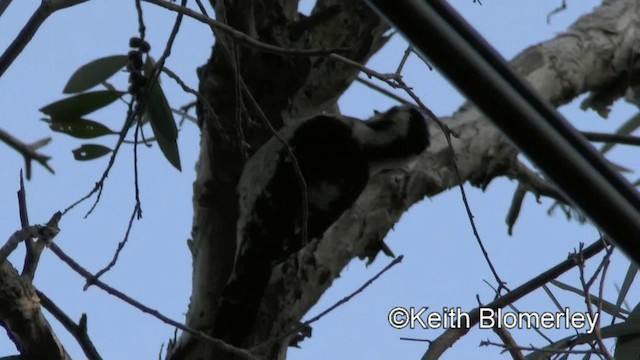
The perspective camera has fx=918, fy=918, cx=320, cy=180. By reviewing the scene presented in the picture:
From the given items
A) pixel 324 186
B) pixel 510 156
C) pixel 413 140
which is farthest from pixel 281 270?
pixel 510 156

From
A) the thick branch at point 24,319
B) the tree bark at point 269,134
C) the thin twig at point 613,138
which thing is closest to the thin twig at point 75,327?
the thick branch at point 24,319

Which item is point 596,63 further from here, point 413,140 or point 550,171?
point 550,171

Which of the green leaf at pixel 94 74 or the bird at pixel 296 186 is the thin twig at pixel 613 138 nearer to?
the bird at pixel 296 186

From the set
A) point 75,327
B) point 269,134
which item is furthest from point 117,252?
point 269,134

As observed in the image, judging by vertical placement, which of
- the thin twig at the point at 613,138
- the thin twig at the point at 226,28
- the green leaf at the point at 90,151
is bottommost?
the thin twig at the point at 226,28

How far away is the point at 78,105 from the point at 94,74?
150 millimetres

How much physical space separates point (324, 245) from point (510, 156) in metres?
0.84

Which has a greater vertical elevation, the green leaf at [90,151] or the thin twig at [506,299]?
the green leaf at [90,151]

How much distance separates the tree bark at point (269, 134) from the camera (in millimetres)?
2652

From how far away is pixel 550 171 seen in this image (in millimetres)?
782

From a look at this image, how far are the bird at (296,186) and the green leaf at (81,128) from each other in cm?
44

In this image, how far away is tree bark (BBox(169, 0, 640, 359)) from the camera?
8.70 feet

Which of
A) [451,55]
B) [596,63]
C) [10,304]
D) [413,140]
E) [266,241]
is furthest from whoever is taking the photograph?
[596,63]

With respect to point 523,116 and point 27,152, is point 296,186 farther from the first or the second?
point 523,116
